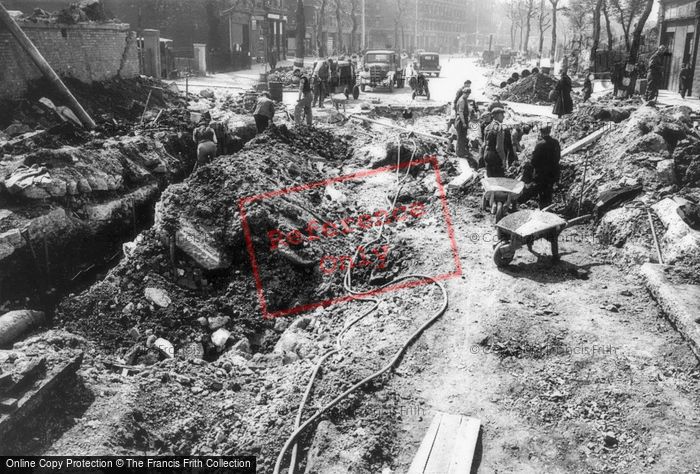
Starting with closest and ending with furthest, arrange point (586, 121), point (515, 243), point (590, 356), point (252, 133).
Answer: point (590, 356)
point (515, 243)
point (586, 121)
point (252, 133)

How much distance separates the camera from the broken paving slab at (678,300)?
5625 millimetres

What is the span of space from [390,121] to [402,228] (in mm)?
10730

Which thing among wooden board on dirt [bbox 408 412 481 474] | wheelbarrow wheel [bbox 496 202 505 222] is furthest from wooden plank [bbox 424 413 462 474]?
wheelbarrow wheel [bbox 496 202 505 222]

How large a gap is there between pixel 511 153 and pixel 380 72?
19.6 metres

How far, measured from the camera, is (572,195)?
409 inches

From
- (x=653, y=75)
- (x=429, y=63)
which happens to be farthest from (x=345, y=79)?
(x=429, y=63)

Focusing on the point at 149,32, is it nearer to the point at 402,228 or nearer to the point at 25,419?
the point at 402,228

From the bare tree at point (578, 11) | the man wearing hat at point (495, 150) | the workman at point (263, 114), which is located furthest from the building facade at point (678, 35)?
the bare tree at point (578, 11)

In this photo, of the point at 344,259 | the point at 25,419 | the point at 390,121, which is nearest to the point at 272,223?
the point at 344,259

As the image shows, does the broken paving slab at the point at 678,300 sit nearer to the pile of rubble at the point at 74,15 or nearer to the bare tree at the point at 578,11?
the pile of rubble at the point at 74,15

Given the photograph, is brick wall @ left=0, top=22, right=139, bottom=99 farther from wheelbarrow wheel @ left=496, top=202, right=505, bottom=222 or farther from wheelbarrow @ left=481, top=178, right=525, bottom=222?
wheelbarrow wheel @ left=496, top=202, right=505, bottom=222

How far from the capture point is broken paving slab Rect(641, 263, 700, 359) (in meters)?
5.62

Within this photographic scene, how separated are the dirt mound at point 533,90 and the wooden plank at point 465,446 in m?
22.1

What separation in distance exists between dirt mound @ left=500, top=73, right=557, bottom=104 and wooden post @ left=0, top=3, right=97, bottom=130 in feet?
58.7
